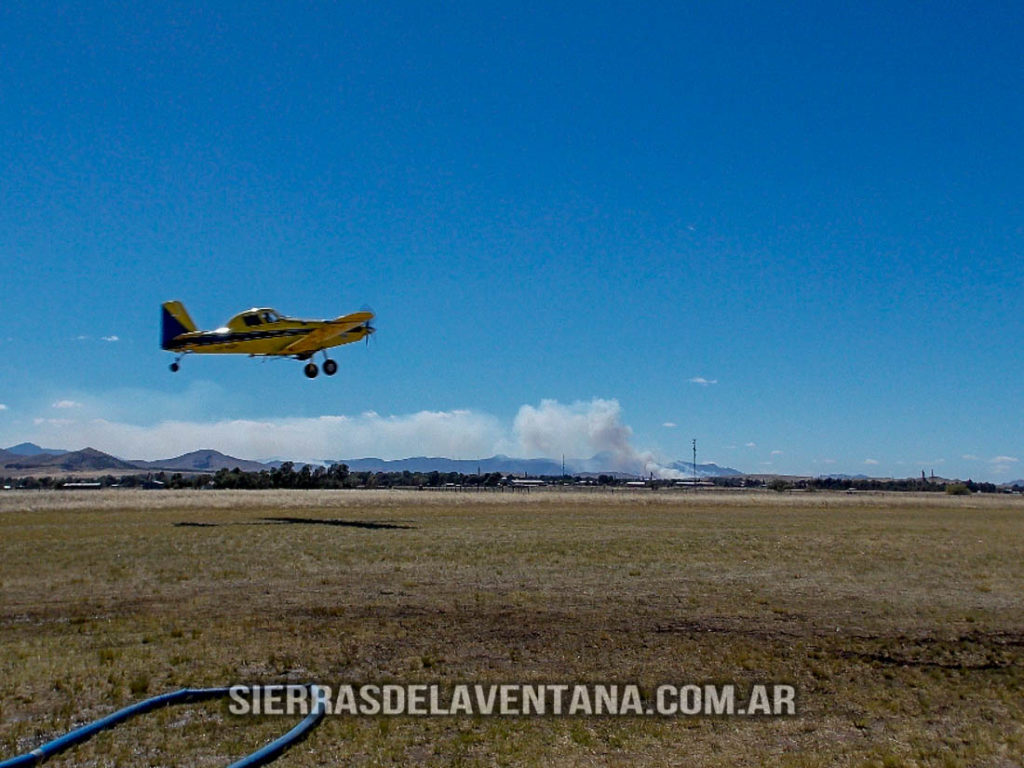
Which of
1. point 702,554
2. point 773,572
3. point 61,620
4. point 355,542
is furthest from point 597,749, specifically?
point 355,542

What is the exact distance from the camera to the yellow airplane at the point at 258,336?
31.2m

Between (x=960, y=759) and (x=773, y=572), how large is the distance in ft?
57.6

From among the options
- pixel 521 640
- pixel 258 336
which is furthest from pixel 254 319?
pixel 521 640

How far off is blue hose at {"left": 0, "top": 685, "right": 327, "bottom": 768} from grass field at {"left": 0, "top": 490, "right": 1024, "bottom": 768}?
0.22 metres

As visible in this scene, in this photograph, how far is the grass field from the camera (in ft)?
34.3

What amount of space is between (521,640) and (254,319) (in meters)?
21.5

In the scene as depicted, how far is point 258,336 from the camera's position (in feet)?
108

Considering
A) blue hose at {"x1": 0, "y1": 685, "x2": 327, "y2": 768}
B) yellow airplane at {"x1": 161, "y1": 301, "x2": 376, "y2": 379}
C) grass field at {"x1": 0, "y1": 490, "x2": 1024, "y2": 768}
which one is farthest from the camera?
yellow airplane at {"x1": 161, "y1": 301, "x2": 376, "y2": 379}

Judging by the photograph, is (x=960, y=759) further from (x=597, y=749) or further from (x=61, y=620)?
(x=61, y=620)

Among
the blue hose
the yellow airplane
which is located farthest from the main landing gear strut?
the blue hose

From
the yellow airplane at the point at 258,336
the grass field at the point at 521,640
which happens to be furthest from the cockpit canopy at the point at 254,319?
the grass field at the point at 521,640

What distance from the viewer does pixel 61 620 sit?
18062 mm

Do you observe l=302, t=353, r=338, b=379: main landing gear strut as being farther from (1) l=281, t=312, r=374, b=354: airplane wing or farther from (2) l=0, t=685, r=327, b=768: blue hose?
(2) l=0, t=685, r=327, b=768: blue hose

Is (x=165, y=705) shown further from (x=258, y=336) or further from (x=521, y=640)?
(x=258, y=336)
